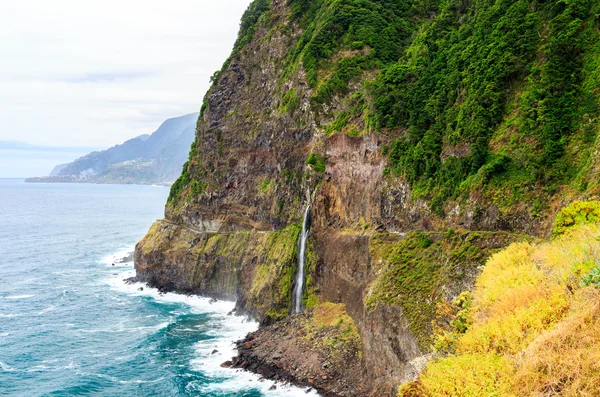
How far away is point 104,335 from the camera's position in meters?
51.4

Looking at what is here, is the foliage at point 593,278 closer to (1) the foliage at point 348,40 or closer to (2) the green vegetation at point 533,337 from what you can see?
(2) the green vegetation at point 533,337

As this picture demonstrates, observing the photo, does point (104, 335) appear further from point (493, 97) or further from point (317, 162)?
point (493, 97)

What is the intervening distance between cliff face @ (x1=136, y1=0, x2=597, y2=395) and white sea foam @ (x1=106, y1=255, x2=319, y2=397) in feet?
6.27

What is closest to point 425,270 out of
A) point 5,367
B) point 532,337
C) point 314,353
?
point 314,353

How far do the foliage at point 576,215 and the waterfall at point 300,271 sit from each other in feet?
97.2

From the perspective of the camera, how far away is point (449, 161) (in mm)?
35781

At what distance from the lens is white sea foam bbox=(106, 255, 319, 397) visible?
37500 mm

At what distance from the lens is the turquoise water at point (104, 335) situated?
129 ft

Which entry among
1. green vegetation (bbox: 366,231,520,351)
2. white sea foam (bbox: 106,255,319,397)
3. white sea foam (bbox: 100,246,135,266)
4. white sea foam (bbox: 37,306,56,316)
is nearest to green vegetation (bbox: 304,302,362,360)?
white sea foam (bbox: 106,255,319,397)

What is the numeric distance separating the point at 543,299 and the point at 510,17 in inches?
1100

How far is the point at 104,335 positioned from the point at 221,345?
1446 centimetres

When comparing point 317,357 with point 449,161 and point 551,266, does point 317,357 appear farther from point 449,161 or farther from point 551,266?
point 551,266

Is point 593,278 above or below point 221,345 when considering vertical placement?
above

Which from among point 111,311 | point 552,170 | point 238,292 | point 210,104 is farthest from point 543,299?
point 210,104
